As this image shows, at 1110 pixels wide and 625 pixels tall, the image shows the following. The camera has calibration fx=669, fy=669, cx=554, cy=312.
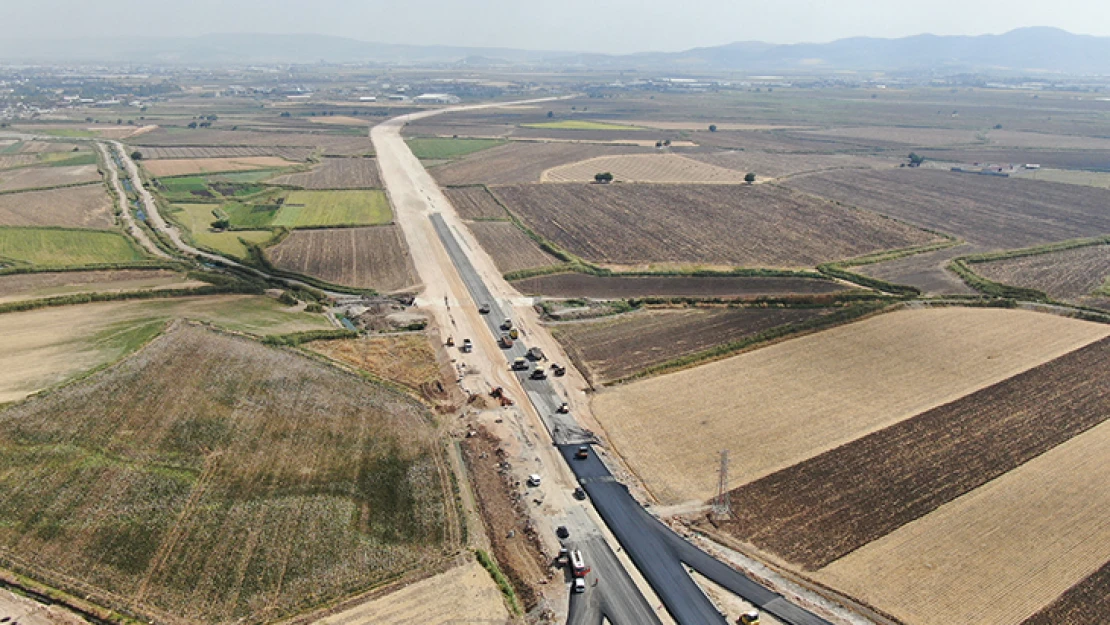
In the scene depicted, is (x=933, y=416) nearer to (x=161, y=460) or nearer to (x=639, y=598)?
(x=639, y=598)

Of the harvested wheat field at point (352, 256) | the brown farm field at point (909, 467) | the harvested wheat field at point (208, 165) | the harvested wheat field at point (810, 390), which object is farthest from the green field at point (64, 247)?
the brown farm field at point (909, 467)

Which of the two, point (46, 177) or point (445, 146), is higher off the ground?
point (445, 146)

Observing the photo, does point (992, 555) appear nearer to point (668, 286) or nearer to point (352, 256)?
point (668, 286)

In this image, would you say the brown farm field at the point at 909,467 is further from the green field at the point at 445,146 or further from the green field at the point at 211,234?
the green field at the point at 445,146

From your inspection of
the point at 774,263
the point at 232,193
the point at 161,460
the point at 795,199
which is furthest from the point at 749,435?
the point at 232,193

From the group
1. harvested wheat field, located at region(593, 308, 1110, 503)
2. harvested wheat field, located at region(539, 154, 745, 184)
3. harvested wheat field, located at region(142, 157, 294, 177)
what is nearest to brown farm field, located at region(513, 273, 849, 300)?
harvested wheat field, located at region(593, 308, 1110, 503)

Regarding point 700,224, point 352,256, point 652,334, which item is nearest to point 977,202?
point 700,224
